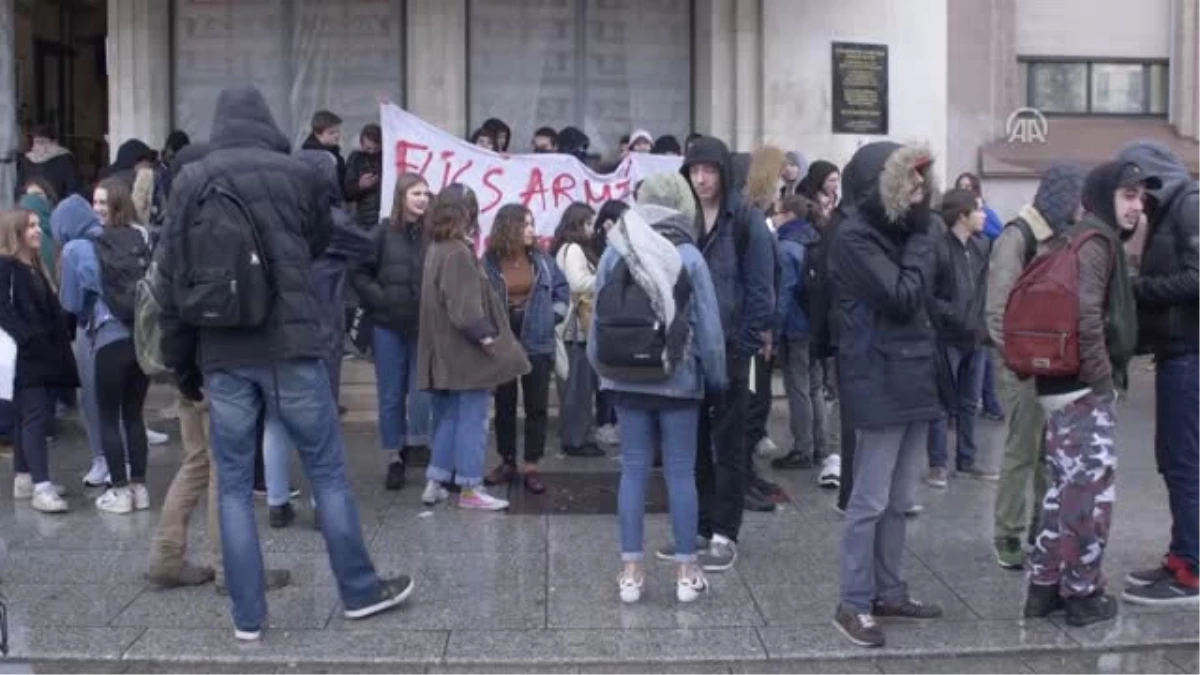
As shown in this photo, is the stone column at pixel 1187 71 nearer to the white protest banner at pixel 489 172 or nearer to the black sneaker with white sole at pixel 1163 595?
the white protest banner at pixel 489 172

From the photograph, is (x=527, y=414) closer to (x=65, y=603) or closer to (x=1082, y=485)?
(x=65, y=603)

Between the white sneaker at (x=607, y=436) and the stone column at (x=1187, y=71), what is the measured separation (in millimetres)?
8488

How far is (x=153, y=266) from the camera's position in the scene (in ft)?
21.3

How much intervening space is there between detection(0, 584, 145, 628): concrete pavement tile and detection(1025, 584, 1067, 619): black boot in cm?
401

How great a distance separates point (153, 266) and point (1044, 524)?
13.2ft

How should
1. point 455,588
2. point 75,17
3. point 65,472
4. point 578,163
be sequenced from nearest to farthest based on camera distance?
point 455,588 → point 65,472 → point 578,163 → point 75,17

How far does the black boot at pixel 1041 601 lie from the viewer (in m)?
6.73

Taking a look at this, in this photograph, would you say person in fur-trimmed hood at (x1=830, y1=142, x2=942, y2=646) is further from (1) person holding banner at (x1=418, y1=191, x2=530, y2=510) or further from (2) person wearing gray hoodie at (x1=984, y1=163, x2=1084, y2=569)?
(1) person holding banner at (x1=418, y1=191, x2=530, y2=510)

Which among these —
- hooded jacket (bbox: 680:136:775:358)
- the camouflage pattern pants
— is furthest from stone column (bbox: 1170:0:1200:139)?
the camouflage pattern pants

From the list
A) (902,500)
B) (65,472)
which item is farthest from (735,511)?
(65,472)

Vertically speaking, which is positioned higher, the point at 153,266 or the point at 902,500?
the point at 153,266

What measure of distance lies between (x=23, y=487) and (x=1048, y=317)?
5860 millimetres

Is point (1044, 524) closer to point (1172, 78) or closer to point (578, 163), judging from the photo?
point (578, 163)

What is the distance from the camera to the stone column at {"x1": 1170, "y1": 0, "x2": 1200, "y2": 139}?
16109 millimetres
